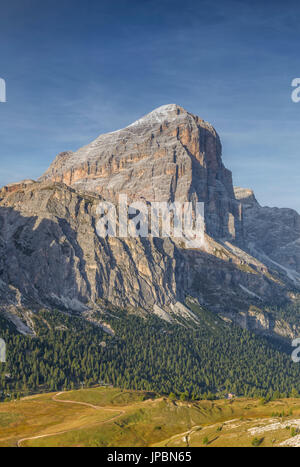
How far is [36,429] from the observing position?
197375 mm

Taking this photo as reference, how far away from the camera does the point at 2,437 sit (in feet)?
610

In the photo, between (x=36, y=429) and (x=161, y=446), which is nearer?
(x=161, y=446)
